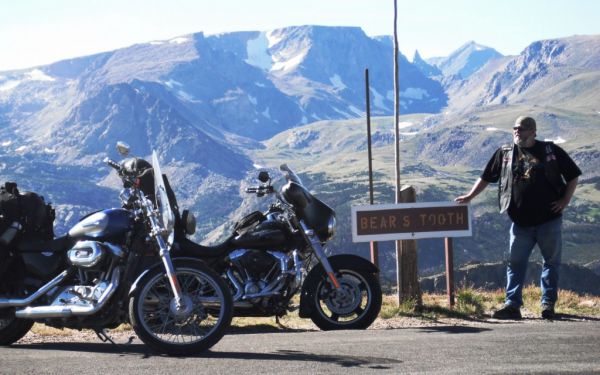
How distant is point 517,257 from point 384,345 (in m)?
3.43

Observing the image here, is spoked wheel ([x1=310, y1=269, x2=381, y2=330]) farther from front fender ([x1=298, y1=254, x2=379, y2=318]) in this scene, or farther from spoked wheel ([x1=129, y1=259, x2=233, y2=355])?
spoked wheel ([x1=129, y1=259, x2=233, y2=355])

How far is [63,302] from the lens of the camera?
8312 mm

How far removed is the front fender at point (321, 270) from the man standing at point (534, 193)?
188 cm

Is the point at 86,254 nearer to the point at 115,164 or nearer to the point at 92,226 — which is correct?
the point at 92,226

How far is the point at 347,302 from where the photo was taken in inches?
383

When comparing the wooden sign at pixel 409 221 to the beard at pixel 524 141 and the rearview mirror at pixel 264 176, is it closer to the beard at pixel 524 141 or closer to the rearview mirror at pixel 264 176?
the beard at pixel 524 141

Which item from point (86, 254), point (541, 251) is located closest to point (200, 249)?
point (86, 254)

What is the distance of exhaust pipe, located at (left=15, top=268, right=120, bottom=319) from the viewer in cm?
804

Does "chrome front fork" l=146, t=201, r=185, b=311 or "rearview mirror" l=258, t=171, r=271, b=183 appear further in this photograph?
"rearview mirror" l=258, t=171, r=271, b=183

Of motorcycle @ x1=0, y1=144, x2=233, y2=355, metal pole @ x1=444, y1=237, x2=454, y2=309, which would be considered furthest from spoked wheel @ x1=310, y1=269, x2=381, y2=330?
metal pole @ x1=444, y1=237, x2=454, y2=309

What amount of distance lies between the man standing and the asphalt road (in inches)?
59.2

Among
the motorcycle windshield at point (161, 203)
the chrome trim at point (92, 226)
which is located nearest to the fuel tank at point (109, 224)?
the chrome trim at point (92, 226)

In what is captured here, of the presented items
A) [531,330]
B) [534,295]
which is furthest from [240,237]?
[534,295]

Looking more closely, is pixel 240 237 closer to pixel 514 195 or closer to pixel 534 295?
pixel 514 195
